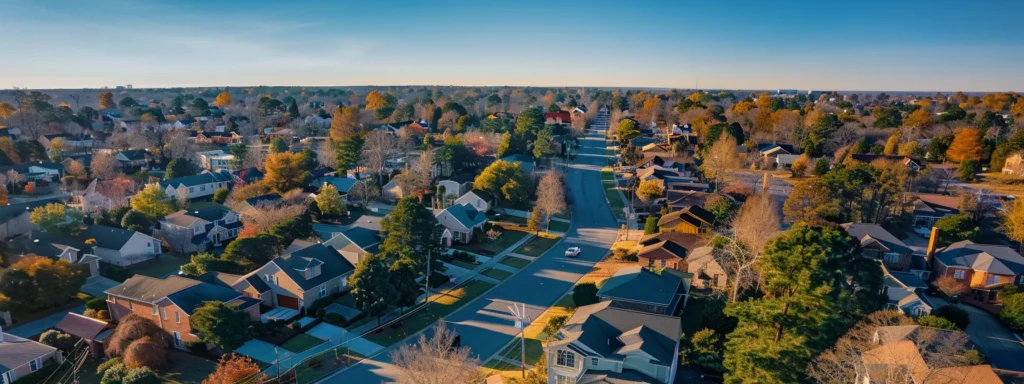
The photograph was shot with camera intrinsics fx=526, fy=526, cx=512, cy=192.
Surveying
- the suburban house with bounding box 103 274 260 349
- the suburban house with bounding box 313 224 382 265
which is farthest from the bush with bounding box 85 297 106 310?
the suburban house with bounding box 313 224 382 265

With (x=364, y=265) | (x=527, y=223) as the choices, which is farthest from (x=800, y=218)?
(x=364, y=265)

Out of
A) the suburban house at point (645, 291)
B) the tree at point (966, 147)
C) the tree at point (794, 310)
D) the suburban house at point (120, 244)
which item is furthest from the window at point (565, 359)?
the tree at point (966, 147)

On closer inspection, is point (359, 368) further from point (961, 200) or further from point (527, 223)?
point (961, 200)

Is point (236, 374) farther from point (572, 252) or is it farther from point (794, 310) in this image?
point (572, 252)

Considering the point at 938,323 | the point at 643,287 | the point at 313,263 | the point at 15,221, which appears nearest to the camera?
the point at 938,323

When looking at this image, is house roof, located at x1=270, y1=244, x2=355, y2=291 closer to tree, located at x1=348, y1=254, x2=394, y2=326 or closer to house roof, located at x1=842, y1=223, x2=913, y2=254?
tree, located at x1=348, y1=254, x2=394, y2=326

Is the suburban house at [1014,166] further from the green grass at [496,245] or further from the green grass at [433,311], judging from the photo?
the green grass at [433,311]

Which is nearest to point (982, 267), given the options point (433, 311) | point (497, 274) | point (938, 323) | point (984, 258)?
point (984, 258)
